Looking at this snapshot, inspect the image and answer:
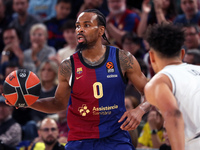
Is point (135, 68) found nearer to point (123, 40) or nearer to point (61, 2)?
point (123, 40)

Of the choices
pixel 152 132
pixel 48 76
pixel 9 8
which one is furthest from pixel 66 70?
pixel 9 8

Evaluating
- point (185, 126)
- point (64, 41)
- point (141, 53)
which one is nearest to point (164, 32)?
point (185, 126)

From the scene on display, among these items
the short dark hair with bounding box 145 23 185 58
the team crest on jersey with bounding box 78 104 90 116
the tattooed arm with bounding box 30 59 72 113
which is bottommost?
the team crest on jersey with bounding box 78 104 90 116

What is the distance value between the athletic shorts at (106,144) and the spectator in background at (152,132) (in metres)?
2.04

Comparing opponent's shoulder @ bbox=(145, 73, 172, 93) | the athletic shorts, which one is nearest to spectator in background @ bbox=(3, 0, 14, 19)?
the athletic shorts

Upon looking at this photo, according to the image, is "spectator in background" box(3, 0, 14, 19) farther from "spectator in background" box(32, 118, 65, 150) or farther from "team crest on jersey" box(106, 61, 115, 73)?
"team crest on jersey" box(106, 61, 115, 73)

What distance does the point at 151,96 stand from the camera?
9.73 feet

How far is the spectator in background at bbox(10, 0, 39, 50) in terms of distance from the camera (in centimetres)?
930

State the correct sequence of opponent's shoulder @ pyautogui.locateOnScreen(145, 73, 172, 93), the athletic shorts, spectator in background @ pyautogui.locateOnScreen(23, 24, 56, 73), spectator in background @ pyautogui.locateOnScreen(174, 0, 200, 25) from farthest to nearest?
spectator in background @ pyautogui.locateOnScreen(23, 24, 56, 73), spectator in background @ pyautogui.locateOnScreen(174, 0, 200, 25), the athletic shorts, opponent's shoulder @ pyautogui.locateOnScreen(145, 73, 172, 93)

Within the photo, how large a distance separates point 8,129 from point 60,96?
2824 mm

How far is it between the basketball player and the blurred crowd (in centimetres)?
76

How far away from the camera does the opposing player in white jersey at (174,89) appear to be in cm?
278

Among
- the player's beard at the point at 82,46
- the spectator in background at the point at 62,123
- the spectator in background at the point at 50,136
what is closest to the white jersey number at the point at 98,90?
the player's beard at the point at 82,46

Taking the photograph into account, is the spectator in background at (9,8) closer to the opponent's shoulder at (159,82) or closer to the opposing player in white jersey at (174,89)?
the opposing player in white jersey at (174,89)
